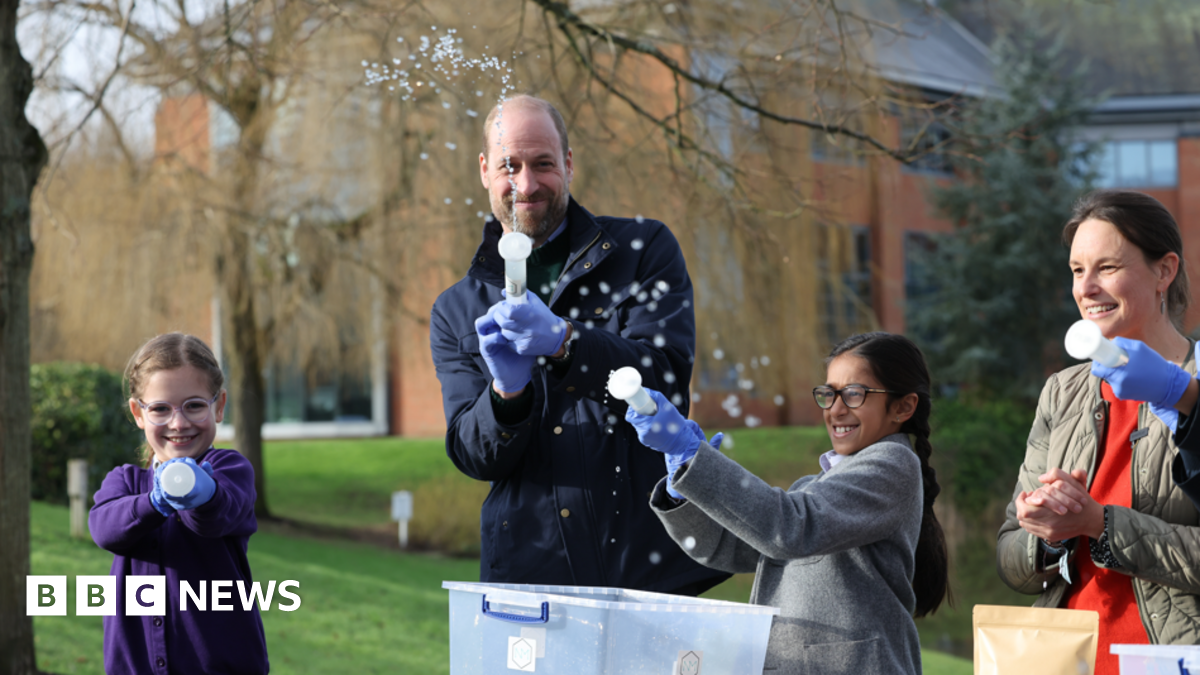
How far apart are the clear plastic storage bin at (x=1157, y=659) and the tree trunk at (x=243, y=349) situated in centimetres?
1107

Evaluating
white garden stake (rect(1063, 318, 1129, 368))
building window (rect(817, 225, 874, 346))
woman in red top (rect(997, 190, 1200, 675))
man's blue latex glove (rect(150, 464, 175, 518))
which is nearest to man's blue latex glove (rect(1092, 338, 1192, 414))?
white garden stake (rect(1063, 318, 1129, 368))

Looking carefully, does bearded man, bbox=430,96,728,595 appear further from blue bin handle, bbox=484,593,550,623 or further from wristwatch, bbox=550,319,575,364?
blue bin handle, bbox=484,593,550,623

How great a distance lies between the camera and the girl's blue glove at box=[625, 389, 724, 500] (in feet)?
6.45

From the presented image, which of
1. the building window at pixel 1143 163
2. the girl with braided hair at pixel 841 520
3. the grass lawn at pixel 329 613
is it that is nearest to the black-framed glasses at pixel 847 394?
the girl with braided hair at pixel 841 520

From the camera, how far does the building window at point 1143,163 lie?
25094 millimetres

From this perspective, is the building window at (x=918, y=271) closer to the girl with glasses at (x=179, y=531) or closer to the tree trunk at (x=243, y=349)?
the tree trunk at (x=243, y=349)

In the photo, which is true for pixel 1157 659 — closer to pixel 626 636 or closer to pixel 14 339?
pixel 626 636

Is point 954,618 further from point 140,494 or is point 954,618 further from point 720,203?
point 140,494

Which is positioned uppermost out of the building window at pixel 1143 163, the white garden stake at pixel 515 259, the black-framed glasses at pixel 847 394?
the building window at pixel 1143 163

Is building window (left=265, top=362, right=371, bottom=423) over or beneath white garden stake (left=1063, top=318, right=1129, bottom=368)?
beneath

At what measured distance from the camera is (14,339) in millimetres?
5434

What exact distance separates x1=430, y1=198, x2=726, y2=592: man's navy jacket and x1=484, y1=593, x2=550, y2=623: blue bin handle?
22.7 inches

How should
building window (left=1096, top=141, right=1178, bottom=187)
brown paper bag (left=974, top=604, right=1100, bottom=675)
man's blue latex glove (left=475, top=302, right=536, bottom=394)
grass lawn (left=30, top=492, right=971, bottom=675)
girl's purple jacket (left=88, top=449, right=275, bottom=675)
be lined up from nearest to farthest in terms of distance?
brown paper bag (left=974, top=604, right=1100, bottom=675)
man's blue latex glove (left=475, top=302, right=536, bottom=394)
girl's purple jacket (left=88, top=449, right=275, bottom=675)
grass lawn (left=30, top=492, right=971, bottom=675)
building window (left=1096, top=141, right=1178, bottom=187)

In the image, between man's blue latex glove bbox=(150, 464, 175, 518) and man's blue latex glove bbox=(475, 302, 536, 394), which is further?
man's blue latex glove bbox=(150, 464, 175, 518)
